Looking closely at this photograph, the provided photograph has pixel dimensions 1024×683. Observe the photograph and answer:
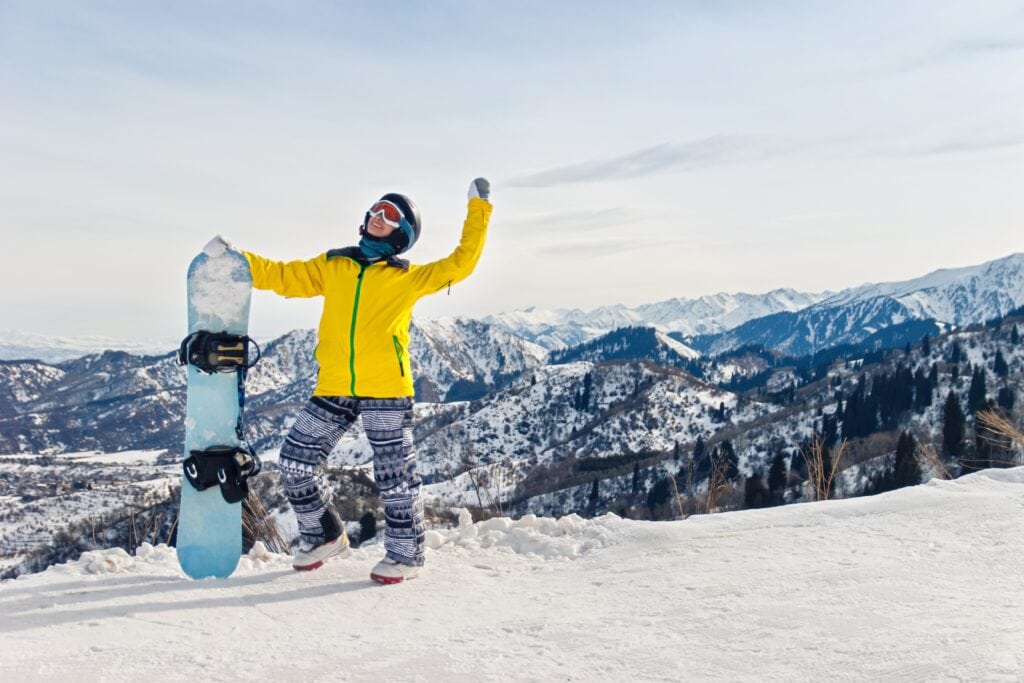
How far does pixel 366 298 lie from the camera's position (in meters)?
5.42

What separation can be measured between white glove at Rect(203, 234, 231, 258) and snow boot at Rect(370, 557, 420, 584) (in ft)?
8.64

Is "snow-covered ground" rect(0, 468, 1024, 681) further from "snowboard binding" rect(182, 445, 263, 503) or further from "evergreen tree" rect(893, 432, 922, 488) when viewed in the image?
"evergreen tree" rect(893, 432, 922, 488)

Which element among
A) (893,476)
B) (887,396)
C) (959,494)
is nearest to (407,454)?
(959,494)

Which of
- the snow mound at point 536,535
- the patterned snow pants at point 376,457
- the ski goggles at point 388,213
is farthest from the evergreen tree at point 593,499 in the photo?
the ski goggles at point 388,213

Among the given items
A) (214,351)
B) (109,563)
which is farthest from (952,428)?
(109,563)

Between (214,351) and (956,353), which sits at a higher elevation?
(956,353)

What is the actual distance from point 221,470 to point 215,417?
0.41m

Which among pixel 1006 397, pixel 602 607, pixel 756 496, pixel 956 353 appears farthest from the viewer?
pixel 956 353

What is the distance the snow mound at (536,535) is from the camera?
570 centimetres

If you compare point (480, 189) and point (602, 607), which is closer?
point (602, 607)

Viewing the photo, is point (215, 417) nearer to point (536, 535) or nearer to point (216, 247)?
point (216, 247)

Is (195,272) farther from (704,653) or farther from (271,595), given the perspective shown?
(704,653)

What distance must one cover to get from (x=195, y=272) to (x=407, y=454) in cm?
214

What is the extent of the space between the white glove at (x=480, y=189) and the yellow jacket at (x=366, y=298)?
5cm
